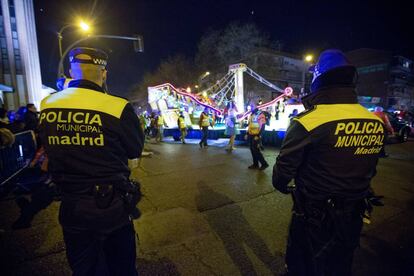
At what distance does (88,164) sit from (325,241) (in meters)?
1.85

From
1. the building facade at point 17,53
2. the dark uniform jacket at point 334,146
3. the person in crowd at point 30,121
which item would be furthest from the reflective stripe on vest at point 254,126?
the building facade at point 17,53

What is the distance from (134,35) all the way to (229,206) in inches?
439

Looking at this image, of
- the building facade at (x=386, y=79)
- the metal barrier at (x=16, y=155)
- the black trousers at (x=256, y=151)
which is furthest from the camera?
the building facade at (x=386, y=79)

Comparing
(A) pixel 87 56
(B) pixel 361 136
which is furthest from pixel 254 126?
(A) pixel 87 56

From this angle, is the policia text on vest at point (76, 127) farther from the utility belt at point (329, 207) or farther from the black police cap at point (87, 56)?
the utility belt at point (329, 207)

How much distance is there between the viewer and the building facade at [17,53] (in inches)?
647

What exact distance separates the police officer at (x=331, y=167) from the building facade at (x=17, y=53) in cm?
2159

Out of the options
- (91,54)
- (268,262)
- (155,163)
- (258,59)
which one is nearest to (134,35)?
(155,163)

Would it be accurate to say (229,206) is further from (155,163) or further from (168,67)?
(168,67)

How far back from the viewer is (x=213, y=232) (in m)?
3.37

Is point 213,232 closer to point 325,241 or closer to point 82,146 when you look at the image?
point 325,241

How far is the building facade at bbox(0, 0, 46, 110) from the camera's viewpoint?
16.4 metres

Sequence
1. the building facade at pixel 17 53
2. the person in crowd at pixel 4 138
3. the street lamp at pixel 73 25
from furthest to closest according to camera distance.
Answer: the building facade at pixel 17 53, the street lamp at pixel 73 25, the person in crowd at pixel 4 138

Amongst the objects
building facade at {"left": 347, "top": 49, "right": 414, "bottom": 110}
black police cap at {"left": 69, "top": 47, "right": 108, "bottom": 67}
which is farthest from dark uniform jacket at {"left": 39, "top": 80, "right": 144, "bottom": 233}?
building facade at {"left": 347, "top": 49, "right": 414, "bottom": 110}
